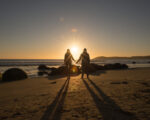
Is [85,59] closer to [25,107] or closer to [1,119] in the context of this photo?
[25,107]

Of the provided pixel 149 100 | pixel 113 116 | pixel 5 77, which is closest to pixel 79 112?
pixel 113 116

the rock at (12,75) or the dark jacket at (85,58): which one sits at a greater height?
the dark jacket at (85,58)

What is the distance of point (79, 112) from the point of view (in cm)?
259

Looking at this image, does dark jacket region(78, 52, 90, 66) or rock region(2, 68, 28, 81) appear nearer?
dark jacket region(78, 52, 90, 66)

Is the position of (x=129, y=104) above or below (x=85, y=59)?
below

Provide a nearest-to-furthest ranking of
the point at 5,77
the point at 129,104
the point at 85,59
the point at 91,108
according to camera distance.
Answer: the point at 91,108 → the point at 129,104 → the point at 85,59 → the point at 5,77

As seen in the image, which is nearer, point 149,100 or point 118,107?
point 118,107

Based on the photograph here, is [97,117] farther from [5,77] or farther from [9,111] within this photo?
[5,77]

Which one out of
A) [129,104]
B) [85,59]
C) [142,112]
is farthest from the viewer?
[85,59]

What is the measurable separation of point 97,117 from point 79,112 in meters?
0.45

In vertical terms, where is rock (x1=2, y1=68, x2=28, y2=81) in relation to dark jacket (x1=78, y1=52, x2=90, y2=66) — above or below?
below

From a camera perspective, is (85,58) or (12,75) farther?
(12,75)

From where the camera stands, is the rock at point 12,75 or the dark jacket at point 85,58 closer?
Answer: the dark jacket at point 85,58

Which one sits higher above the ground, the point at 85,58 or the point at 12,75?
the point at 85,58
